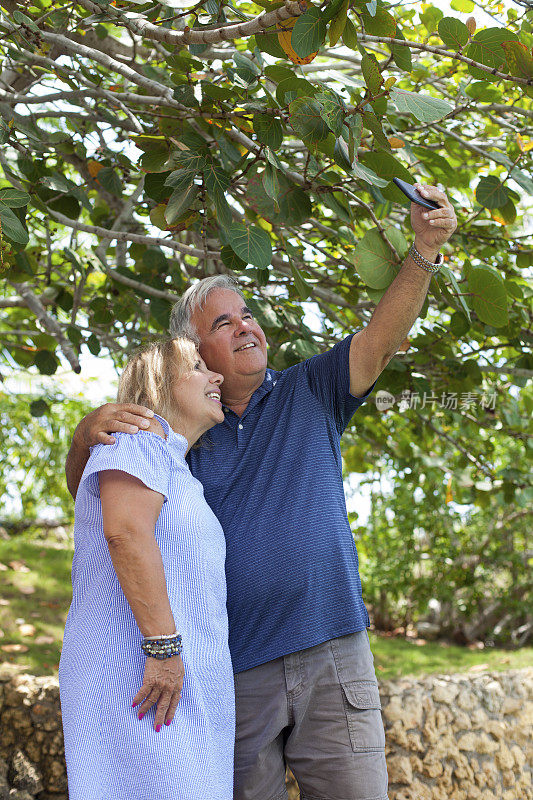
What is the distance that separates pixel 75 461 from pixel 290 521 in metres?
0.55

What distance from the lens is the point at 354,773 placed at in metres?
1.71

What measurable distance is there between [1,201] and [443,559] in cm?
631

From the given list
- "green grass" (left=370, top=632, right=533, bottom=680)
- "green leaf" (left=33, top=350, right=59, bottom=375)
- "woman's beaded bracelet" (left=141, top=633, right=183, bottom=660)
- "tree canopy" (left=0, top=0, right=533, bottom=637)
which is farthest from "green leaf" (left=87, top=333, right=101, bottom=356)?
"green grass" (left=370, top=632, right=533, bottom=680)

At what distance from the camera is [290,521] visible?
1793 millimetres

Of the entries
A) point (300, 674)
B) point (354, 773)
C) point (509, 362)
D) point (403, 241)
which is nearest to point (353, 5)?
point (403, 241)

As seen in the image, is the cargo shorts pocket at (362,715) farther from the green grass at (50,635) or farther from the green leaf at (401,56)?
the green grass at (50,635)

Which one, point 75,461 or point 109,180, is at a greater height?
point 109,180

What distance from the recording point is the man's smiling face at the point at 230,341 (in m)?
1.98

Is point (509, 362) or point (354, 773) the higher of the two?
point (509, 362)

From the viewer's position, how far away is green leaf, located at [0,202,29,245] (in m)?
1.91

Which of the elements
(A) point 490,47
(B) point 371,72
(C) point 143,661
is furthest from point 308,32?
(C) point 143,661

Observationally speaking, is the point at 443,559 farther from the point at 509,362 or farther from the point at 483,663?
the point at 509,362

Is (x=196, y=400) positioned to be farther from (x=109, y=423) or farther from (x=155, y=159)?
(x=155, y=159)

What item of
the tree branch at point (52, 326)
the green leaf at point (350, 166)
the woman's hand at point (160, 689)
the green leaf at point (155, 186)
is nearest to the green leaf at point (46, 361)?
the tree branch at point (52, 326)
